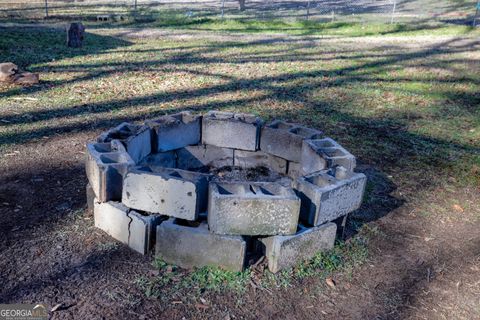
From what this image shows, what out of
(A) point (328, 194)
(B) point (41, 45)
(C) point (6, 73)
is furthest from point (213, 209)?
(B) point (41, 45)

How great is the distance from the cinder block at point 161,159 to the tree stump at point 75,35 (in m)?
9.08

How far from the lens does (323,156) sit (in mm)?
4469

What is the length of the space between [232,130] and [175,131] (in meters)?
Result: 0.66

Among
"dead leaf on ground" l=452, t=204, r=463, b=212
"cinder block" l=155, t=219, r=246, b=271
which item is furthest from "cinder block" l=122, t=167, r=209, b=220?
"dead leaf on ground" l=452, t=204, r=463, b=212

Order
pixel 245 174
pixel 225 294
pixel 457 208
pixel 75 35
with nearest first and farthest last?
pixel 225 294, pixel 457 208, pixel 245 174, pixel 75 35

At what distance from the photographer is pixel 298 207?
352 centimetres

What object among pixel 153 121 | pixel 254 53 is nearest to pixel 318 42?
pixel 254 53

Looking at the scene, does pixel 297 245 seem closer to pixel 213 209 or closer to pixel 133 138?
pixel 213 209

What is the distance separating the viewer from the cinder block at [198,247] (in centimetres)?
352

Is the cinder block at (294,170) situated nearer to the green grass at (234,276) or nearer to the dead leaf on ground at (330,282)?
the green grass at (234,276)

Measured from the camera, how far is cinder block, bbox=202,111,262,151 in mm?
5289

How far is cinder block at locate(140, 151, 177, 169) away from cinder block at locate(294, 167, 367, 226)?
1.89 m

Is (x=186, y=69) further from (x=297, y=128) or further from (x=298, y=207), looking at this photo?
(x=298, y=207)

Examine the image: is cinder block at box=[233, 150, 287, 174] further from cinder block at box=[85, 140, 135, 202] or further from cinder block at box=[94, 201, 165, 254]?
cinder block at box=[94, 201, 165, 254]
